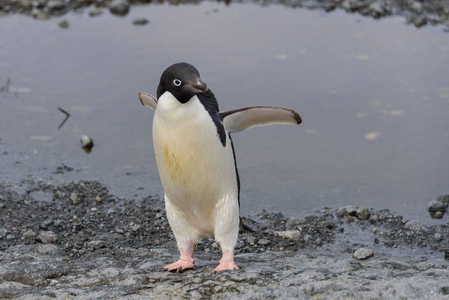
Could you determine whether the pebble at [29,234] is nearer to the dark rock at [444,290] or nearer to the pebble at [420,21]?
the dark rock at [444,290]

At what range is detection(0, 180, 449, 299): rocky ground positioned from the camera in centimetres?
328

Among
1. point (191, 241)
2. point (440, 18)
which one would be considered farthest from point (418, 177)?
point (440, 18)

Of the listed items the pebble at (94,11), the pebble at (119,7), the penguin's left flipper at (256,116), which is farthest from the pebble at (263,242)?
the pebble at (94,11)

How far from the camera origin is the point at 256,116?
3771 millimetres

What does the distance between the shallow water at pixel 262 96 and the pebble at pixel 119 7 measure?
0.51ft

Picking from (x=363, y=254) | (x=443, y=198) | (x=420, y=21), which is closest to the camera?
(x=363, y=254)

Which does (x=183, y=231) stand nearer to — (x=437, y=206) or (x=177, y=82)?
(x=177, y=82)

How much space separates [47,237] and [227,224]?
5.10ft

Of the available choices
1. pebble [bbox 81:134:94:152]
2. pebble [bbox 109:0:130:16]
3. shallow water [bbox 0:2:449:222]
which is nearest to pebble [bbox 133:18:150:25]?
shallow water [bbox 0:2:449:222]

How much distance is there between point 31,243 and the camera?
4.78 metres

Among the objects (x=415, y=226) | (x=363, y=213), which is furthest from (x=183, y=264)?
(x=415, y=226)

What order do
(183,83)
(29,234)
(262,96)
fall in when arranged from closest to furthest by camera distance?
(183,83), (29,234), (262,96)

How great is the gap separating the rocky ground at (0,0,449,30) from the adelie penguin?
6.01 m

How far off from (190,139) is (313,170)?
2507 mm
